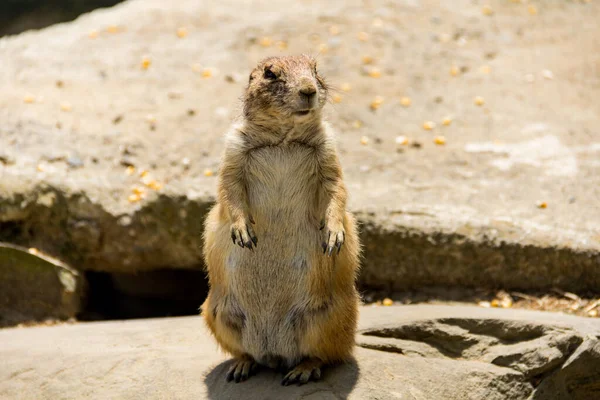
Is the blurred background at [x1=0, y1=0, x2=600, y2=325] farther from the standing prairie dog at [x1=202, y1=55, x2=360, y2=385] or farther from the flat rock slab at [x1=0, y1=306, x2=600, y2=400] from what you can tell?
the flat rock slab at [x1=0, y1=306, x2=600, y2=400]

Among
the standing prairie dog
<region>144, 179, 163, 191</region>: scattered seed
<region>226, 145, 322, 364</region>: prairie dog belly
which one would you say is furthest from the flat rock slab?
<region>144, 179, 163, 191</region>: scattered seed

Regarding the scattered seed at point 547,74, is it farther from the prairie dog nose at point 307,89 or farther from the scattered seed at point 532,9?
the prairie dog nose at point 307,89

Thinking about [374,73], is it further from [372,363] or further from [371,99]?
[372,363]

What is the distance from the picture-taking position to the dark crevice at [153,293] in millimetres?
8773

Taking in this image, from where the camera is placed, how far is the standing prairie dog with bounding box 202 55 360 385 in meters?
5.16

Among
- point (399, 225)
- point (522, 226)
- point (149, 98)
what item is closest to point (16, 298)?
point (149, 98)

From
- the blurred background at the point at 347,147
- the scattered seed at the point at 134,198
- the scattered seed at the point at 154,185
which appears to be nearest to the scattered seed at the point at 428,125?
the blurred background at the point at 347,147

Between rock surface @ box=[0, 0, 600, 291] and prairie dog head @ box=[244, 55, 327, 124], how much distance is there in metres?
2.35

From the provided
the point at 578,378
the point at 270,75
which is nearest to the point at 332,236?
the point at 270,75

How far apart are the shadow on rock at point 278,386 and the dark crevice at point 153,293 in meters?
3.45

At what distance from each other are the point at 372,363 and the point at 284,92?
76.4 inches

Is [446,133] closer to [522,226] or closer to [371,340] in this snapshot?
[522,226]

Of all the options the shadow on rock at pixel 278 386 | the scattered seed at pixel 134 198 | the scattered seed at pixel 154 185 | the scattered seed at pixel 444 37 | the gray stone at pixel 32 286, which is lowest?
the gray stone at pixel 32 286

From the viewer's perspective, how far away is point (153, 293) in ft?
29.3
